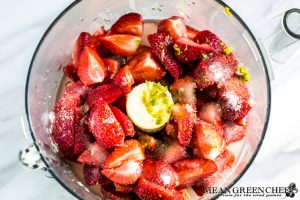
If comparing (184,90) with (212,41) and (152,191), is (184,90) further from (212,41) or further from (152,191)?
(152,191)

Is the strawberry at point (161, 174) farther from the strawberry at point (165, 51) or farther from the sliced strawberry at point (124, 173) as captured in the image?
the strawberry at point (165, 51)

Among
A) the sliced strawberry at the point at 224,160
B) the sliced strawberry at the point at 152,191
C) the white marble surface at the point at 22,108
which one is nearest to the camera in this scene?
the sliced strawberry at the point at 152,191

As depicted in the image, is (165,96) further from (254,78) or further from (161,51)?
(254,78)

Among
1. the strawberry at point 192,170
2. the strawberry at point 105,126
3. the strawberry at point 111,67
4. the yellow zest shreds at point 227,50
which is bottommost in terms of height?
the strawberry at point 192,170

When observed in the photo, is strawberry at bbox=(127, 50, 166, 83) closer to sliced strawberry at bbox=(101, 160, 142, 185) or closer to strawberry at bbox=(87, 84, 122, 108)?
strawberry at bbox=(87, 84, 122, 108)

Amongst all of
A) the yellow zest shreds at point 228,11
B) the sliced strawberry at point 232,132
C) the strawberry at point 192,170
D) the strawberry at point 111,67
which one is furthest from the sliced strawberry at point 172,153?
the yellow zest shreds at point 228,11

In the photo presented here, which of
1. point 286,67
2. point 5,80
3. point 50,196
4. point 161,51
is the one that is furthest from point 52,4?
point 286,67

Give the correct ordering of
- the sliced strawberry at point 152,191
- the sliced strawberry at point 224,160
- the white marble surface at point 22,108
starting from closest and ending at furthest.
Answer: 1. the sliced strawberry at point 152,191
2. the sliced strawberry at point 224,160
3. the white marble surface at point 22,108

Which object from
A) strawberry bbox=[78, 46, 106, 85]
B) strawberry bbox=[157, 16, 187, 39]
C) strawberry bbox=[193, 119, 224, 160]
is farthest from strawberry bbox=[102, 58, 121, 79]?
strawberry bbox=[193, 119, 224, 160]
